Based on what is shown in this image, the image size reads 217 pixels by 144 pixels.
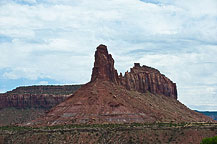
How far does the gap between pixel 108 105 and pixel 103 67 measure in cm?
2322

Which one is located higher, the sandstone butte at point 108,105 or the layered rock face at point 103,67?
the layered rock face at point 103,67

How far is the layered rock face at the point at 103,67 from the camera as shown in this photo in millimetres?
183500

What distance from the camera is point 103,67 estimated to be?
18338 centimetres

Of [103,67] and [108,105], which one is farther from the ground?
[103,67]

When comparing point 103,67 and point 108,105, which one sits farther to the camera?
point 103,67

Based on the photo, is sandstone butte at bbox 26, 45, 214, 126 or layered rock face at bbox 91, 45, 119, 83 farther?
layered rock face at bbox 91, 45, 119, 83

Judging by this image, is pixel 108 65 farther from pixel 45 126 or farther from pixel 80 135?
pixel 80 135

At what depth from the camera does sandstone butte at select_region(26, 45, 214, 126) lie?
159 meters

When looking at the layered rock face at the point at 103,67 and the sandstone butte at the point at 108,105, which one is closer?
the sandstone butte at the point at 108,105

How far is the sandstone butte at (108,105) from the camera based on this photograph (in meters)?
159

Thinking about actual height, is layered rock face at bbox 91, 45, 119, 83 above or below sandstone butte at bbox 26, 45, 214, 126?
above

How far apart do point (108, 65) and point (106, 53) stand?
18.7 ft

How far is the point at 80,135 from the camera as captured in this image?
137m

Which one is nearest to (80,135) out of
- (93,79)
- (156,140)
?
(156,140)
